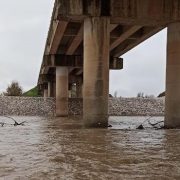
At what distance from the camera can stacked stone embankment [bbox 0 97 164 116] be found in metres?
43.7

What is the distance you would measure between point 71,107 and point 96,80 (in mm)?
26303

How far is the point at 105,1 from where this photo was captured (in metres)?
18.4

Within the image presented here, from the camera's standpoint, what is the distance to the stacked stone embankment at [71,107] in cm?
4369

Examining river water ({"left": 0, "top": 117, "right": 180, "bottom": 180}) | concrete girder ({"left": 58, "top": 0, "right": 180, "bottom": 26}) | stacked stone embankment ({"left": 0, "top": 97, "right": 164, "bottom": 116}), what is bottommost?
river water ({"left": 0, "top": 117, "right": 180, "bottom": 180})

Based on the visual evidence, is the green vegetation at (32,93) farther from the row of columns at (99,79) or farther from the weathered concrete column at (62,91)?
the row of columns at (99,79)

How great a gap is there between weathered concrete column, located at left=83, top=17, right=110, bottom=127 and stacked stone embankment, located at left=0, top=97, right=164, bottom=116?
82.7ft

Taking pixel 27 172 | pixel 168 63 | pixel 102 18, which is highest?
pixel 102 18

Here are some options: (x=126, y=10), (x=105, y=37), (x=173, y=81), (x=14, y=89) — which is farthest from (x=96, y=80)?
(x=14, y=89)

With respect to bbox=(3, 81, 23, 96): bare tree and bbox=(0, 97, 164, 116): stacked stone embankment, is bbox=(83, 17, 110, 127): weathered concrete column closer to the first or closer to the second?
bbox=(0, 97, 164, 116): stacked stone embankment

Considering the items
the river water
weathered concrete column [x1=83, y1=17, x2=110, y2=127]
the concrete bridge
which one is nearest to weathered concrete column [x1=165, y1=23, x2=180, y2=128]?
the concrete bridge

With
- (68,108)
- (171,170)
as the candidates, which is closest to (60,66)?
(68,108)

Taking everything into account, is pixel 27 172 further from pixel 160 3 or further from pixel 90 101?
pixel 160 3

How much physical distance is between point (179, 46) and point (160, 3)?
6.85 ft

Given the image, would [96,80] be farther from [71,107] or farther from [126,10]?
[71,107]
